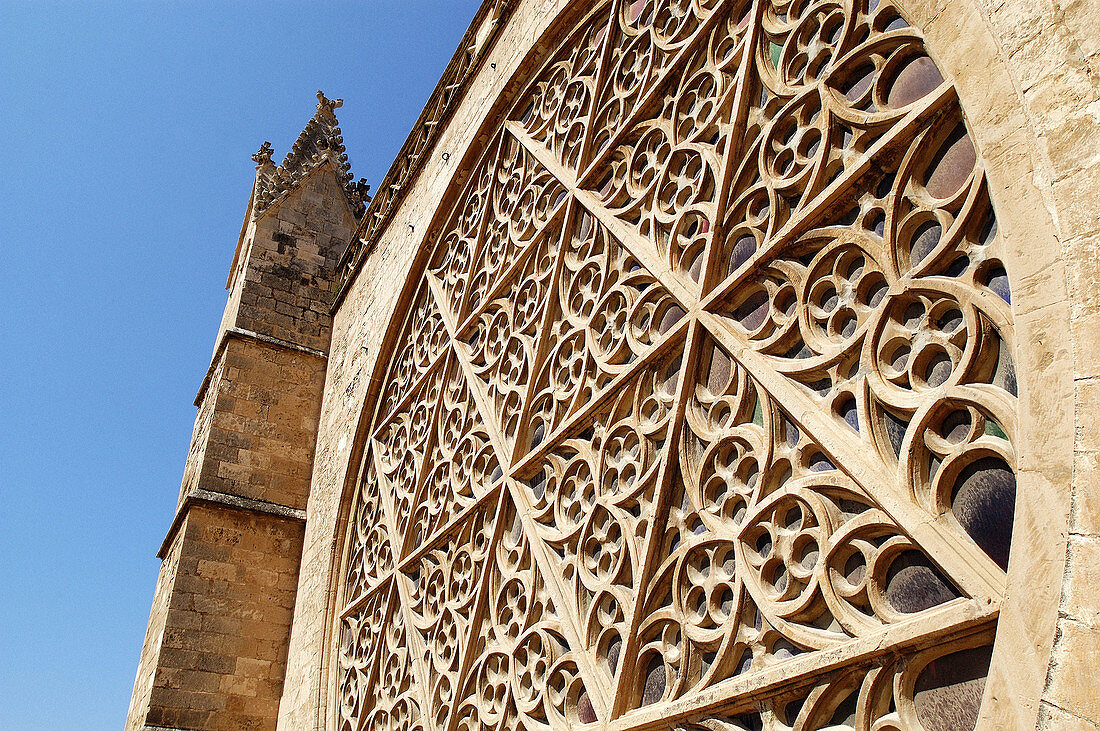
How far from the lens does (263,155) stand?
973 cm

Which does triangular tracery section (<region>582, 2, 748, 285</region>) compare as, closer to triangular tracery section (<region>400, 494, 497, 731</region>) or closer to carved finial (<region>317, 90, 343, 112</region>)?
triangular tracery section (<region>400, 494, 497, 731</region>)

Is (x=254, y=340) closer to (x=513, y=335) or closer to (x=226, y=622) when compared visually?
(x=226, y=622)

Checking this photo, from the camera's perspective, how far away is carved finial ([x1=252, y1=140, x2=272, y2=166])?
963 centimetres

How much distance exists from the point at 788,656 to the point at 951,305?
1.07 metres

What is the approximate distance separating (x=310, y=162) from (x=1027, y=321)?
905cm

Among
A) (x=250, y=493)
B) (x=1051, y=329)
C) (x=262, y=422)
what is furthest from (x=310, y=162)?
(x=1051, y=329)

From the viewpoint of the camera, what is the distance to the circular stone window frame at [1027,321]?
164cm

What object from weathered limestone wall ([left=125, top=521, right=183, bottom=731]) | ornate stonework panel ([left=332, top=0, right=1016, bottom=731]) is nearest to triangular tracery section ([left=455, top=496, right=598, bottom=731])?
ornate stonework panel ([left=332, top=0, right=1016, bottom=731])

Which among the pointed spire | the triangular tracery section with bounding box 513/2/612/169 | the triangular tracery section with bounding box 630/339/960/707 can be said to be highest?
the pointed spire

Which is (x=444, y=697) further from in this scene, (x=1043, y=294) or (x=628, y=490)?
(x=1043, y=294)

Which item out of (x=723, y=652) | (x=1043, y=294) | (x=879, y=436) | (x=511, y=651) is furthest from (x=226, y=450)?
(x=1043, y=294)

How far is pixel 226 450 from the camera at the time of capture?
7.41m

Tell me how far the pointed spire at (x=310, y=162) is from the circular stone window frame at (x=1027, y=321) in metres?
7.93

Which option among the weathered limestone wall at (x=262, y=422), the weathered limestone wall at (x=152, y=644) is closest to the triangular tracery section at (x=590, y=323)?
the weathered limestone wall at (x=152, y=644)
